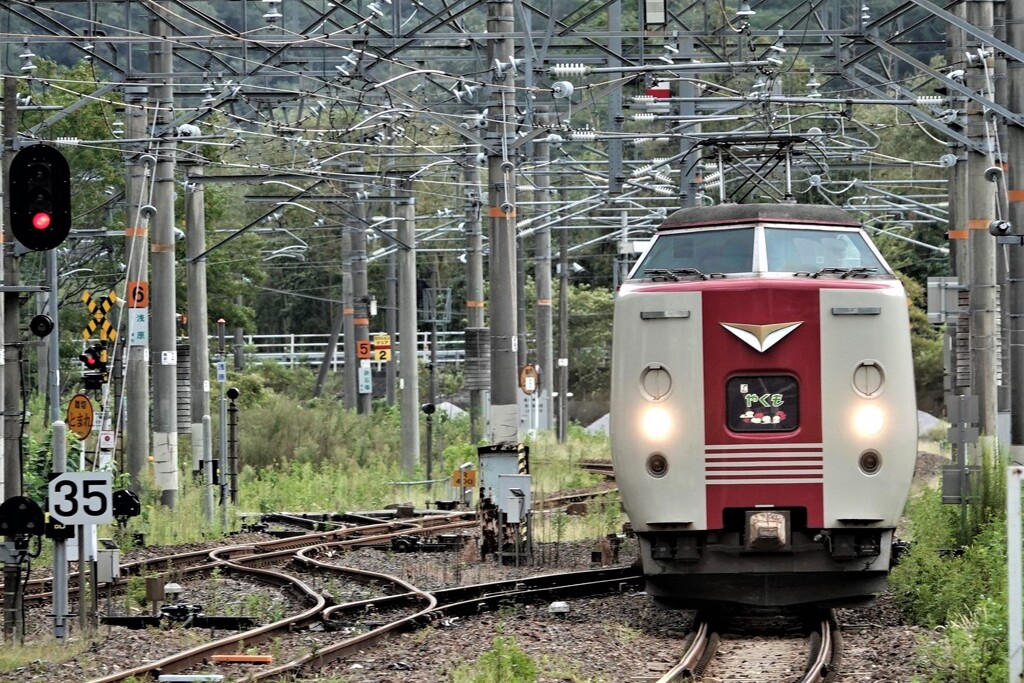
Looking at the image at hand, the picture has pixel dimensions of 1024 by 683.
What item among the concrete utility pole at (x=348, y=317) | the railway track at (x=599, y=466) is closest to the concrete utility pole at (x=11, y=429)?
the railway track at (x=599, y=466)

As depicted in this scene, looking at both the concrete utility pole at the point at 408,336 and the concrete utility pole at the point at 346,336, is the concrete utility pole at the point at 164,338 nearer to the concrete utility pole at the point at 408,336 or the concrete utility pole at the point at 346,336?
the concrete utility pole at the point at 408,336

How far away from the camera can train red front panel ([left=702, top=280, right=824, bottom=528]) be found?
39.6 feet

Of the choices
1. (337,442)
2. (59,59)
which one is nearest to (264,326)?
(59,59)

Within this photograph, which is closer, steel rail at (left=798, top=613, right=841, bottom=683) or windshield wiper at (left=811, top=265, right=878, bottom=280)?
steel rail at (left=798, top=613, right=841, bottom=683)

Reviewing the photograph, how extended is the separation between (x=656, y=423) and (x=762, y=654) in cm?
186

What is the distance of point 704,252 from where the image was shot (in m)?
13.1

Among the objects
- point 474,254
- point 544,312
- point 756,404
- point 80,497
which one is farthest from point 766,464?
point 544,312

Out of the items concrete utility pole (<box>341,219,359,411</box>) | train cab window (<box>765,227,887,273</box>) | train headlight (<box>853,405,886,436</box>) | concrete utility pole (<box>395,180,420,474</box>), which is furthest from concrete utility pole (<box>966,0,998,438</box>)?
concrete utility pole (<box>341,219,359,411</box>)

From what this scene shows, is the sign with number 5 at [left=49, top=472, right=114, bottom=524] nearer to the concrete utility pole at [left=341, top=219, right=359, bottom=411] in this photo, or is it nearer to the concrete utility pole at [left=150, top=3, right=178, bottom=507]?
the concrete utility pole at [left=150, top=3, right=178, bottom=507]

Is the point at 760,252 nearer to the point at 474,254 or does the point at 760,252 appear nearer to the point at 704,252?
the point at 704,252

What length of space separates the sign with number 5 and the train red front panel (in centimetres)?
502

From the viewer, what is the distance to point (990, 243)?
20.6 metres

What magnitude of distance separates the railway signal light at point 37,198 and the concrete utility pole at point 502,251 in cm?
744

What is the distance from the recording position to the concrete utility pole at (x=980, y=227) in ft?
67.4
